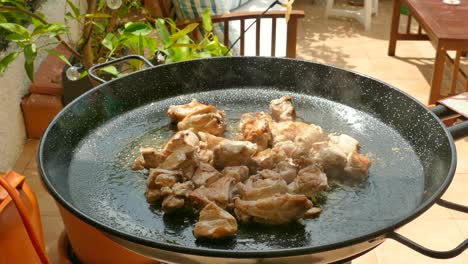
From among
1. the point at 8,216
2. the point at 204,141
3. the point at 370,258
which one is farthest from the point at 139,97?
the point at 370,258

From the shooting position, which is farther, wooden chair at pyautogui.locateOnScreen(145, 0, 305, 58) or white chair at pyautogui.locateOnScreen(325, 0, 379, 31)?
white chair at pyautogui.locateOnScreen(325, 0, 379, 31)

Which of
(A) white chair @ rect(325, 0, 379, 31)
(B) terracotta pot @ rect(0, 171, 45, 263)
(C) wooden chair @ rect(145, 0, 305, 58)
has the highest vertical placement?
(C) wooden chair @ rect(145, 0, 305, 58)

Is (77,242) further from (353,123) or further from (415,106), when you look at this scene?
(415,106)

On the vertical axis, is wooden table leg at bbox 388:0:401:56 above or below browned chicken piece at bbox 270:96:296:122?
below

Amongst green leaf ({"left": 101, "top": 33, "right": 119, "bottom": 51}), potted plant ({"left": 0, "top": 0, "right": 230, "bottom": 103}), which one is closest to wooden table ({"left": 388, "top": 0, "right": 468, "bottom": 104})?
potted plant ({"left": 0, "top": 0, "right": 230, "bottom": 103})

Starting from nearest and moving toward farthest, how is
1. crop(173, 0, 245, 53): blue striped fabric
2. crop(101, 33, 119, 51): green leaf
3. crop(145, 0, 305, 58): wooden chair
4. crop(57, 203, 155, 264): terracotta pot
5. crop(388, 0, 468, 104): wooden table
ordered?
crop(57, 203, 155, 264): terracotta pot < crop(101, 33, 119, 51): green leaf < crop(145, 0, 305, 58): wooden chair < crop(173, 0, 245, 53): blue striped fabric < crop(388, 0, 468, 104): wooden table

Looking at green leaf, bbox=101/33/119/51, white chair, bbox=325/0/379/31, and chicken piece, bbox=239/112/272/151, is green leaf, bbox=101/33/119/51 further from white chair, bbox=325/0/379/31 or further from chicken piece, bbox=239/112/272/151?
white chair, bbox=325/0/379/31

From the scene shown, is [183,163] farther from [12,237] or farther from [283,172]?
[12,237]
